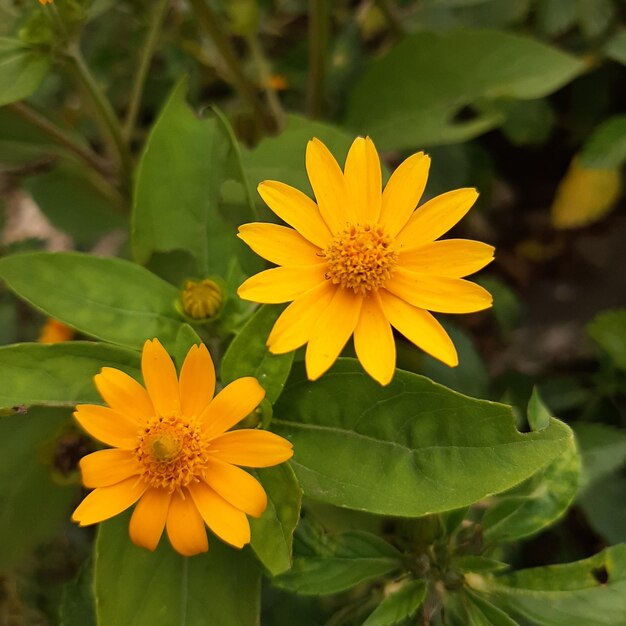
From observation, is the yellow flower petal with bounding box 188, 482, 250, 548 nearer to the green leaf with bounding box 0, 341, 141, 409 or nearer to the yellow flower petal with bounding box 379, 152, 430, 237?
the green leaf with bounding box 0, 341, 141, 409

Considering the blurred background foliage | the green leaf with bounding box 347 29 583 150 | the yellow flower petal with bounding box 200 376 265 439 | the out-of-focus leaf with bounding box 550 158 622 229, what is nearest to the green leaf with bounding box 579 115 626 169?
the blurred background foliage

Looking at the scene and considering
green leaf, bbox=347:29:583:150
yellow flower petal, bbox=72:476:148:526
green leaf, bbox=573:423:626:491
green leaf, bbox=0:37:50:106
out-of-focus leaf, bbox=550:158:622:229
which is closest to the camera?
yellow flower petal, bbox=72:476:148:526

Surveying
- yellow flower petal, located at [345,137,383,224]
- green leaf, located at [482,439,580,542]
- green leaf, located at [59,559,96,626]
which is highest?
yellow flower petal, located at [345,137,383,224]

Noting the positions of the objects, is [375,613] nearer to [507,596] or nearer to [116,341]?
[507,596]

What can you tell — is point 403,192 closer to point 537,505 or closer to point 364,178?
point 364,178

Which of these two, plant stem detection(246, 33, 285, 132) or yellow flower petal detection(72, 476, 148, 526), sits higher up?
plant stem detection(246, 33, 285, 132)

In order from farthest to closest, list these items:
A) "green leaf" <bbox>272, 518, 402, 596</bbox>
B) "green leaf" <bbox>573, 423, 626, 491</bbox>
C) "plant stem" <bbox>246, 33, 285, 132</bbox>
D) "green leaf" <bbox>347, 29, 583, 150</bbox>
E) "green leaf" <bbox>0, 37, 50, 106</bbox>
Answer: "plant stem" <bbox>246, 33, 285, 132</bbox> → "green leaf" <bbox>347, 29, 583, 150</bbox> → "green leaf" <bbox>573, 423, 626, 491</bbox> → "green leaf" <bbox>0, 37, 50, 106</bbox> → "green leaf" <bbox>272, 518, 402, 596</bbox>

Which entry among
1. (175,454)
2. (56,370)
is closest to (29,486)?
(56,370)
